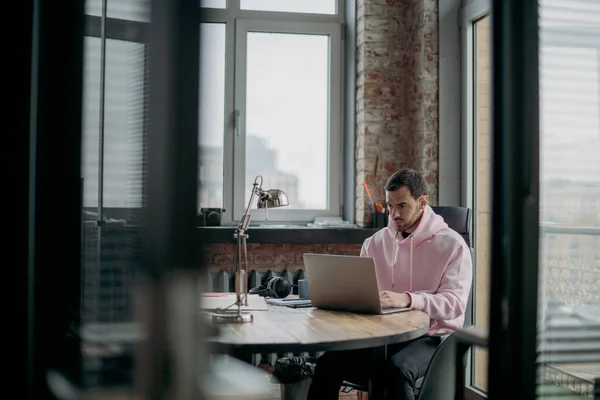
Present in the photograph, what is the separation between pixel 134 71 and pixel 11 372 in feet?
1.53

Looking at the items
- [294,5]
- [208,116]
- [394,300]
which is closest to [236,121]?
[294,5]

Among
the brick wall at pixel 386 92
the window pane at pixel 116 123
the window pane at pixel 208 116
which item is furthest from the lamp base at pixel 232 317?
the brick wall at pixel 386 92

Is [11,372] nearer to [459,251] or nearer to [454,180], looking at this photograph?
[459,251]

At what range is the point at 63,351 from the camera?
0.95 m

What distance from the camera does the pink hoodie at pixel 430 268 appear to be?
269 centimetres

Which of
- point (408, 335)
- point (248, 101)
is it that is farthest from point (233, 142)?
point (408, 335)

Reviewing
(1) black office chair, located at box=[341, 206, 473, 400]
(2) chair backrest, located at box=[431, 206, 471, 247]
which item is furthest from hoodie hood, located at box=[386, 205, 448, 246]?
(1) black office chair, located at box=[341, 206, 473, 400]

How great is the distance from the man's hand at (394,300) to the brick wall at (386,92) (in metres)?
1.61

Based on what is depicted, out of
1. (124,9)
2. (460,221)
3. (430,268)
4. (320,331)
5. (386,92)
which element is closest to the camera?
(124,9)

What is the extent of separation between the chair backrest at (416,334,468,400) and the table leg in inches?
5.6

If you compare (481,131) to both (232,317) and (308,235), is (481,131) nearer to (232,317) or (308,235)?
(308,235)

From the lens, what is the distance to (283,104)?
452cm

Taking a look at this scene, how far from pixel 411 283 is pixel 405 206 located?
0.33 meters


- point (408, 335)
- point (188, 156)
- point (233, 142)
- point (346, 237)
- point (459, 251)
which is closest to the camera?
point (188, 156)
